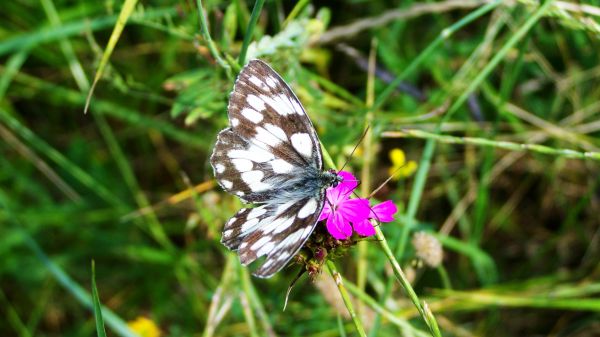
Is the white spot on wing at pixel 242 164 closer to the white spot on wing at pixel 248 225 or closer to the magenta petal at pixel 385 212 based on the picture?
the white spot on wing at pixel 248 225

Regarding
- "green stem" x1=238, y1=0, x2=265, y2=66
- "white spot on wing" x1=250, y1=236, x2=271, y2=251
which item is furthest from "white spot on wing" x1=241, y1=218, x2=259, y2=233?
"green stem" x1=238, y1=0, x2=265, y2=66

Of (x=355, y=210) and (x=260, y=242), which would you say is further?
(x=355, y=210)

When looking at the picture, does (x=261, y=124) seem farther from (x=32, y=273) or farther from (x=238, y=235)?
(x=32, y=273)

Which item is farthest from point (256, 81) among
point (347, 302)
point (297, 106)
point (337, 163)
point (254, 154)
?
point (337, 163)

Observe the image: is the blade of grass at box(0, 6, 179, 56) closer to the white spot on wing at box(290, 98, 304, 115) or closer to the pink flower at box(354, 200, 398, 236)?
the white spot on wing at box(290, 98, 304, 115)

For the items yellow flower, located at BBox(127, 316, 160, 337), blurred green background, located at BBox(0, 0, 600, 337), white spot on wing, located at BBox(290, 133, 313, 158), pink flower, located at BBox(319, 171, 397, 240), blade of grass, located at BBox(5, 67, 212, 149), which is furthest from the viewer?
blade of grass, located at BBox(5, 67, 212, 149)

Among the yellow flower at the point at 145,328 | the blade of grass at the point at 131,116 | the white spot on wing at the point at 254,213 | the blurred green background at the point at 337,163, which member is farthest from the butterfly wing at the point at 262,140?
the yellow flower at the point at 145,328

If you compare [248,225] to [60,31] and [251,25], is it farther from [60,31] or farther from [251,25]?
[60,31]

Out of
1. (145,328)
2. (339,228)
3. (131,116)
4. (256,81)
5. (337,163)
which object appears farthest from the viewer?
(131,116)
